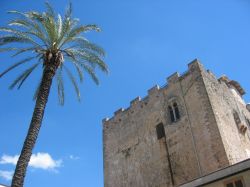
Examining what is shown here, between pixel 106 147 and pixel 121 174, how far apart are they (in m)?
3.44

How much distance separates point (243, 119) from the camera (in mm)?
24609

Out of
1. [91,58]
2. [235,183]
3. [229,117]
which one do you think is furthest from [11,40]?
[229,117]

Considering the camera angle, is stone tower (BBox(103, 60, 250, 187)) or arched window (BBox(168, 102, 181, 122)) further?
arched window (BBox(168, 102, 181, 122))

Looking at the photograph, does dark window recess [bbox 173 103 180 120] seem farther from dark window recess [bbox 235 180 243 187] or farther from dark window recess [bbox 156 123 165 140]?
dark window recess [bbox 235 180 243 187]

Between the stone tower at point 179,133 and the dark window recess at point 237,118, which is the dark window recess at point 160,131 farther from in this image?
the dark window recess at point 237,118

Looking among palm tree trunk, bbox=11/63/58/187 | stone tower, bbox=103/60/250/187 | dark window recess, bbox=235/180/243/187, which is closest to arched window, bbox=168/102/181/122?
stone tower, bbox=103/60/250/187

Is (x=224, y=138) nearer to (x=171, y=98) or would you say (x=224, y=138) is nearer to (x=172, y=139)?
(x=172, y=139)

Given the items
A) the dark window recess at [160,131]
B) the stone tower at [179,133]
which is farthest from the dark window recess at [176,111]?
the dark window recess at [160,131]

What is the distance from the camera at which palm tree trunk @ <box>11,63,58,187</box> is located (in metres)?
11.5

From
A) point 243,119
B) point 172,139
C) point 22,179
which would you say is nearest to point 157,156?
point 172,139

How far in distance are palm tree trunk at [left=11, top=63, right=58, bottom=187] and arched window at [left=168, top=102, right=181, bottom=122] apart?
1102cm

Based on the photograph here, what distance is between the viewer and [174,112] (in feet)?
74.5

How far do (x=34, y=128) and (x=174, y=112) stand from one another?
12525mm

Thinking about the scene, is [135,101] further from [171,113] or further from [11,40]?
[11,40]
